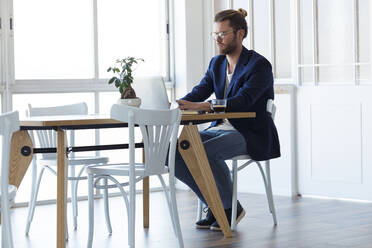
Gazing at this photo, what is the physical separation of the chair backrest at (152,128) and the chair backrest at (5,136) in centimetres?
72

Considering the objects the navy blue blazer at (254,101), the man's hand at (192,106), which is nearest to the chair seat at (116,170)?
the man's hand at (192,106)

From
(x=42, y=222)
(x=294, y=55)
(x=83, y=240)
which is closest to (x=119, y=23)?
(x=294, y=55)

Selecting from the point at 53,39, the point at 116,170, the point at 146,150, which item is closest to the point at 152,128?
the point at 146,150

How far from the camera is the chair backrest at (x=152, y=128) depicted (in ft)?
10.7

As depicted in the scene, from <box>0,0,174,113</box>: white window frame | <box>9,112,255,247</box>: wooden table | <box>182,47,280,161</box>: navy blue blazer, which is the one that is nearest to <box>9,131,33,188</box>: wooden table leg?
<box>9,112,255,247</box>: wooden table

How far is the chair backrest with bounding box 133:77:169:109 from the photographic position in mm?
3828

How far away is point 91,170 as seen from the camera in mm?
3543

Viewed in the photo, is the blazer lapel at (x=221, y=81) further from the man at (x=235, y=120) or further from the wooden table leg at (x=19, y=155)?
the wooden table leg at (x=19, y=155)

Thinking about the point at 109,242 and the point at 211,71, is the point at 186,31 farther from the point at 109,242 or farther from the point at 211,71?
the point at 109,242

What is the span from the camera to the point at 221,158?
13.3 feet

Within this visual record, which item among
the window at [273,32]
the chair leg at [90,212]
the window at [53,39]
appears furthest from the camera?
the window at [273,32]

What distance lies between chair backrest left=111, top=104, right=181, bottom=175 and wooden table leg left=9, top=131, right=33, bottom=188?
523mm

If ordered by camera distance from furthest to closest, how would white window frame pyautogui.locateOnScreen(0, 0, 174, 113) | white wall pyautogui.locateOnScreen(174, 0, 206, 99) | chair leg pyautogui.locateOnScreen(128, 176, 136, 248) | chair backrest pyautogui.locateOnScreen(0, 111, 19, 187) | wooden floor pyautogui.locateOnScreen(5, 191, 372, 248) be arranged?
1. white wall pyautogui.locateOnScreen(174, 0, 206, 99)
2. white window frame pyautogui.locateOnScreen(0, 0, 174, 113)
3. wooden floor pyautogui.locateOnScreen(5, 191, 372, 248)
4. chair leg pyautogui.locateOnScreen(128, 176, 136, 248)
5. chair backrest pyautogui.locateOnScreen(0, 111, 19, 187)

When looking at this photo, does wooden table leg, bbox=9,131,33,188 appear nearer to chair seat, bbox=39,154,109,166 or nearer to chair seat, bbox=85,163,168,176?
chair seat, bbox=85,163,168,176
